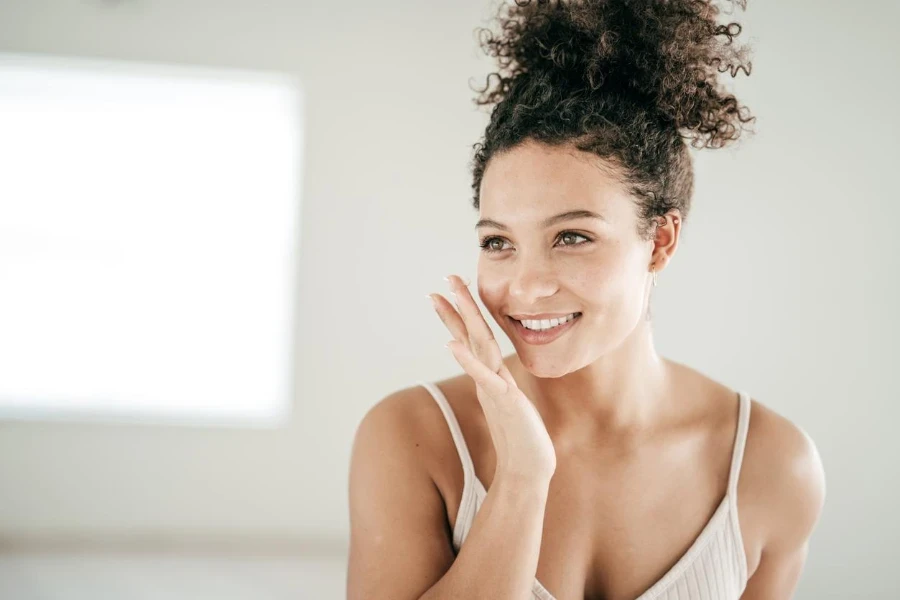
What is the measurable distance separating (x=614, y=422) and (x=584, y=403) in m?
0.07

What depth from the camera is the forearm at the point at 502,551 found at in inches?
46.9

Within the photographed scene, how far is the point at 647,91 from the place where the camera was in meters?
1.33

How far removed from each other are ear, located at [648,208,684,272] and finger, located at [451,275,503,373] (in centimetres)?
33

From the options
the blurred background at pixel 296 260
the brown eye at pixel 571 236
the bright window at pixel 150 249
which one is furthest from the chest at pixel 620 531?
the bright window at pixel 150 249

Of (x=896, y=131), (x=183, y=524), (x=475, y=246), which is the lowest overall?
(x=183, y=524)

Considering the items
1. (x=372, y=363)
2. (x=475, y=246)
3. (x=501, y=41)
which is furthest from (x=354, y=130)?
(x=501, y=41)

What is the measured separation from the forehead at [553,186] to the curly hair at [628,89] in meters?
0.02

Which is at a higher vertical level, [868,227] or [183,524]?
[868,227]

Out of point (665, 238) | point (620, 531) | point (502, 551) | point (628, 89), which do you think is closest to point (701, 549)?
point (620, 531)

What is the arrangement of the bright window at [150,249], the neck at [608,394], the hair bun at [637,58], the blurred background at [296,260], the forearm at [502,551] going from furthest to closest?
the bright window at [150,249] < the blurred background at [296,260] < the neck at [608,394] < the hair bun at [637,58] < the forearm at [502,551]

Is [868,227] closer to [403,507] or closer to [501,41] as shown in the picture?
[501,41]

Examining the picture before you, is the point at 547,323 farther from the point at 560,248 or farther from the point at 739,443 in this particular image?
the point at 739,443

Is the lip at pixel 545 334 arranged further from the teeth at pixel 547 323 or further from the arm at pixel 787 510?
the arm at pixel 787 510

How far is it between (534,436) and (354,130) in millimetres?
2373
